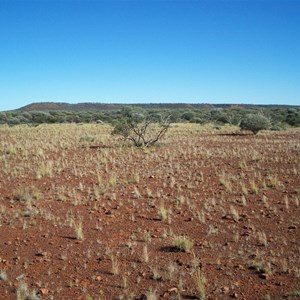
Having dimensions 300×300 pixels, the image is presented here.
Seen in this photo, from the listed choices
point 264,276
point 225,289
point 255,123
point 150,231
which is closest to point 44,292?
point 225,289

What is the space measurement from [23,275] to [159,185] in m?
6.95

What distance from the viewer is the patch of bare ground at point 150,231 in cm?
594

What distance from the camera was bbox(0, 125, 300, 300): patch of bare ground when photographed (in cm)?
594

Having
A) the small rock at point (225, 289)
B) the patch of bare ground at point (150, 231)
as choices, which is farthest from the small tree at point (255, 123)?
the small rock at point (225, 289)

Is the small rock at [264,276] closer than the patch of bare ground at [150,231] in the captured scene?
No

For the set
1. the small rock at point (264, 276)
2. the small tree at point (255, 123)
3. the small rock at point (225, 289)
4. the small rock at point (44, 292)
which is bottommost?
the small rock at point (44, 292)

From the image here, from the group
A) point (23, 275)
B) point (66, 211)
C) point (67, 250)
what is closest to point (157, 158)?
point (66, 211)

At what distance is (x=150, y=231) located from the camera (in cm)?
838

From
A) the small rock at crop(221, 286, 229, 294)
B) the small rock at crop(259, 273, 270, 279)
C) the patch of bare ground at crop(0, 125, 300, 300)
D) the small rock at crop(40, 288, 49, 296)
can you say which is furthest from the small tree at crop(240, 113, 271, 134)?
the small rock at crop(40, 288, 49, 296)

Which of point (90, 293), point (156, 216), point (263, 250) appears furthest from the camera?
point (156, 216)

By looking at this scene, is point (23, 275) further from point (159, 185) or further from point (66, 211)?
point (159, 185)

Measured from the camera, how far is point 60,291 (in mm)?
5824

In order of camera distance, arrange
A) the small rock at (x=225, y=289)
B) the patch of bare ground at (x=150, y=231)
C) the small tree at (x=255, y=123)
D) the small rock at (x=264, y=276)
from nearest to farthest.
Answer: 1. the small rock at (x=225, y=289)
2. the patch of bare ground at (x=150, y=231)
3. the small rock at (x=264, y=276)
4. the small tree at (x=255, y=123)

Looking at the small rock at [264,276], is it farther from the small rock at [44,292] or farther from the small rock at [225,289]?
the small rock at [44,292]
